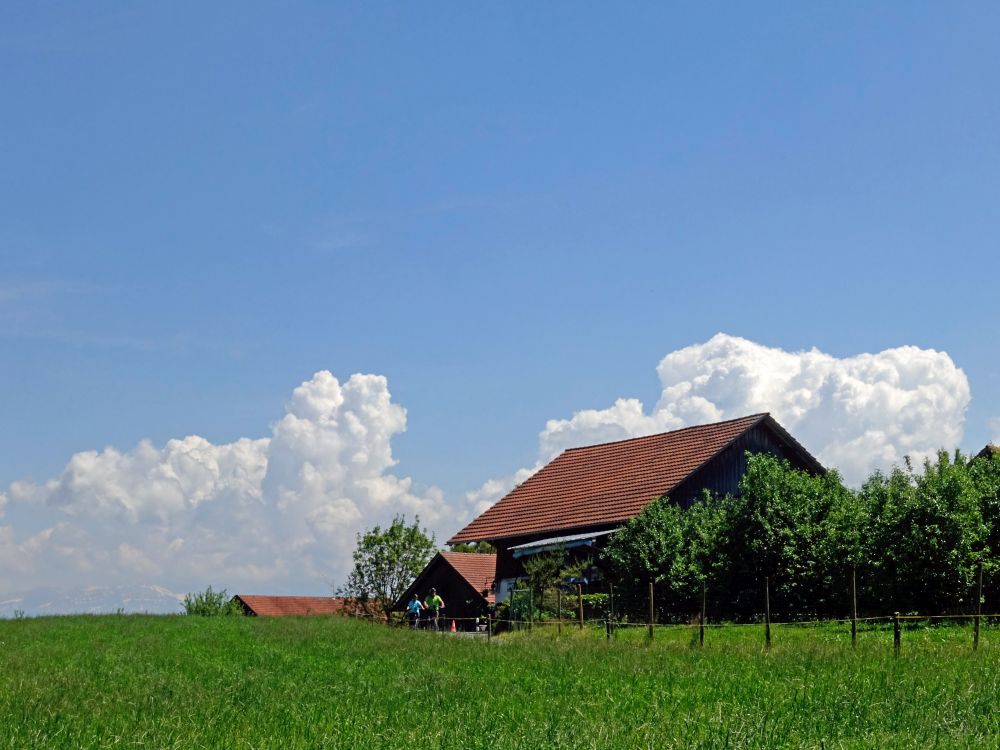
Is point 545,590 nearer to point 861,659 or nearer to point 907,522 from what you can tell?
point 907,522

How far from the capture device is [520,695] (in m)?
15.1

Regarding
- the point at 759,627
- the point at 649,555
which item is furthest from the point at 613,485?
the point at 759,627

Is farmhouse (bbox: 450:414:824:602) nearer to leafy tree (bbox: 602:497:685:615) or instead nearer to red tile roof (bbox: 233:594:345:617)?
leafy tree (bbox: 602:497:685:615)

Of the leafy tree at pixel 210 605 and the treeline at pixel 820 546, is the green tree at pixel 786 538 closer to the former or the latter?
the treeline at pixel 820 546

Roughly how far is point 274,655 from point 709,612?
14224 mm

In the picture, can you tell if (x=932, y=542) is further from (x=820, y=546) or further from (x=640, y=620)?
(x=640, y=620)

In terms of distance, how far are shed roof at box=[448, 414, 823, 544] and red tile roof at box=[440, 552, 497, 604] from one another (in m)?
→ 6.27

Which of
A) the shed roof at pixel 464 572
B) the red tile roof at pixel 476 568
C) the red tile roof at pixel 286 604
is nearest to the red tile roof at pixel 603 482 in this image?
the red tile roof at pixel 476 568

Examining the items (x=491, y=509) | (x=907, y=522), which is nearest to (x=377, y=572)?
(x=491, y=509)

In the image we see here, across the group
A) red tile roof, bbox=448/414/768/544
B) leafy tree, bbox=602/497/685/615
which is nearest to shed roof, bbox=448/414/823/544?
red tile roof, bbox=448/414/768/544

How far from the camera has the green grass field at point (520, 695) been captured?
11.3 metres

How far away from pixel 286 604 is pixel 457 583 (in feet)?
106

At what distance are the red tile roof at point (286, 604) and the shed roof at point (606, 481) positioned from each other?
34.4 m

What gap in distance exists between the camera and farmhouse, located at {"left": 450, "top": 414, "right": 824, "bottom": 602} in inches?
1565
